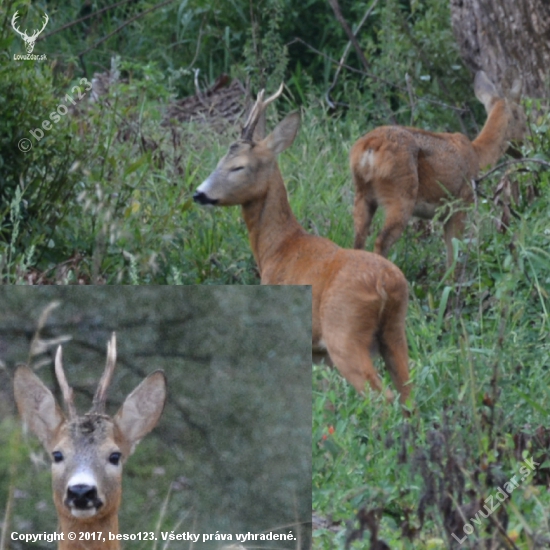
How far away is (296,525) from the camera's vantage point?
2.61 m

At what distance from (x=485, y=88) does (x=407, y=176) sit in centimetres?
178

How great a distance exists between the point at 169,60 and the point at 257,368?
31.2 feet

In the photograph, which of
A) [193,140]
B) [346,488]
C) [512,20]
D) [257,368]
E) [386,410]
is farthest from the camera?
[193,140]

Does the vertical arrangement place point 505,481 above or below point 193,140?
above

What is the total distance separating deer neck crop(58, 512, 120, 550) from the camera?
2.37 metres

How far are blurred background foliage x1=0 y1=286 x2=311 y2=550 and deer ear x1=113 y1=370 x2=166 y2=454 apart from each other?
2 cm

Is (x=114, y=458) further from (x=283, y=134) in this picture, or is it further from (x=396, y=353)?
(x=283, y=134)

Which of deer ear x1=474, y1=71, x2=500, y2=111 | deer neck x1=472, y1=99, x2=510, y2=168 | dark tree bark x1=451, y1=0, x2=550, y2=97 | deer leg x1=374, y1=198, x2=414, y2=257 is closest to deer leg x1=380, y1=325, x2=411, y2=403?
deer leg x1=374, y1=198, x2=414, y2=257

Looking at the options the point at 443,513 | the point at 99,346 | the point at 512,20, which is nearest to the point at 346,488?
the point at 443,513

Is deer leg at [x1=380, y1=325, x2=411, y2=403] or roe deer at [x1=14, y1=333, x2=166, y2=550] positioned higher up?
roe deer at [x1=14, y1=333, x2=166, y2=550]

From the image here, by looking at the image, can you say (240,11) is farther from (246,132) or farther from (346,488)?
(346,488)


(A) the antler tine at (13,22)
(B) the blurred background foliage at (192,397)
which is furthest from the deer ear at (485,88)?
(B) the blurred background foliage at (192,397)

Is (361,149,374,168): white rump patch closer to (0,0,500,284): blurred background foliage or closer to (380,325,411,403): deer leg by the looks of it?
(0,0,500,284): blurred background foliage

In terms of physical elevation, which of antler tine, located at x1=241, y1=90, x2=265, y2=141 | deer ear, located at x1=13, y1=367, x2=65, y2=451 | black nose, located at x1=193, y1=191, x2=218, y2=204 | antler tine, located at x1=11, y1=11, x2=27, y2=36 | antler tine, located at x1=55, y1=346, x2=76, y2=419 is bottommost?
black nose, located at x1=193, y1=191, x2=218, y2=204
